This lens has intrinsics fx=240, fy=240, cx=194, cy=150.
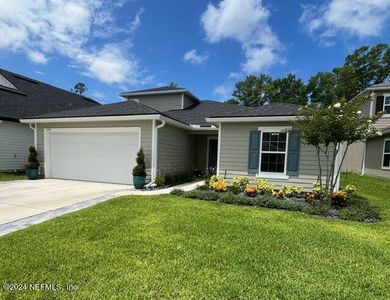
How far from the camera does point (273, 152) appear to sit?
877cm

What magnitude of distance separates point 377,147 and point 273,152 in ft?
33.9

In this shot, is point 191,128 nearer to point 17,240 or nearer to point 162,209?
point 162,209

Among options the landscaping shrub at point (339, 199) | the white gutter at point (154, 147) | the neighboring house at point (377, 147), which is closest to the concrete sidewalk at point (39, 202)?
the white gutter at point (154, 147)

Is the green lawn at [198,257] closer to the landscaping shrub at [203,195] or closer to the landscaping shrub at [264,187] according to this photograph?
the landscaping shrub at [203,195]

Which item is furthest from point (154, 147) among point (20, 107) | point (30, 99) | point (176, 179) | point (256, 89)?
point (256, 89)

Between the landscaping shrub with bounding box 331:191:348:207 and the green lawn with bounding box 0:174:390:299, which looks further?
the landscaping shrub with bounding box 331:191:348:207

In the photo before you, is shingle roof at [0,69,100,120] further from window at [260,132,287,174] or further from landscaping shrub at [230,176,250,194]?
window at [260,132,287,174]

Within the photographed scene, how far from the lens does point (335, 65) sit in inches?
1299

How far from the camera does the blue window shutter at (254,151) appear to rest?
29.3 ft

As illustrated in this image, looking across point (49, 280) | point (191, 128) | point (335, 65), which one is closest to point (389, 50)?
point (335, 65)

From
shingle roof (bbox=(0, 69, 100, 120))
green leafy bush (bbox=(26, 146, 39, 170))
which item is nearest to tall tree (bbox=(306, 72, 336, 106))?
shingle roof (bbox=(0, 69, 100, 120))

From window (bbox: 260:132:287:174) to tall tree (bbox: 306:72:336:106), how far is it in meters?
28.3

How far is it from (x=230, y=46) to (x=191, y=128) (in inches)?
478

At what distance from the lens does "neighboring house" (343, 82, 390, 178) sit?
14016mm
